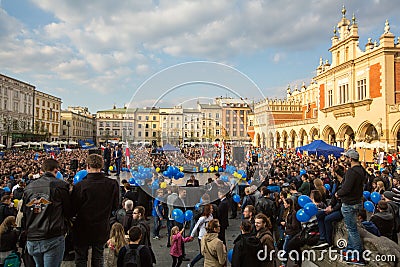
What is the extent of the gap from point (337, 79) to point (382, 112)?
772 centimetres

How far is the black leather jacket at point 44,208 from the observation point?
3.04m

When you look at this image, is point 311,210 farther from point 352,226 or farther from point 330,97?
point 330,97

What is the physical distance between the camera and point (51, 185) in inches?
122

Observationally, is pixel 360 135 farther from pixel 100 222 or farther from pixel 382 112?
pixel 100 222

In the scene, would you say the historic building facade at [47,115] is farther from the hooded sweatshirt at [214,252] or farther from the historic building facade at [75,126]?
the hooded sweatshirt at [214,252]

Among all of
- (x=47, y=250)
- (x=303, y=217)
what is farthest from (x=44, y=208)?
(x=303, y=217)

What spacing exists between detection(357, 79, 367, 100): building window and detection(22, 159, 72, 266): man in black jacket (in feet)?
96.6

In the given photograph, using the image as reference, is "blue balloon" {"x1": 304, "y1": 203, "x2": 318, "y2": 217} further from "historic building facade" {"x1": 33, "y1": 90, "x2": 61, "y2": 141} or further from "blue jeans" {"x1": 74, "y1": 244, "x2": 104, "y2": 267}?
"historic building facade" {"x1": 33, "y1": 90, "x2": 61, "y2": 141}

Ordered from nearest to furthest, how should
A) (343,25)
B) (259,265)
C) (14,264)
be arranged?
(259,265) → (14,264) → (343,25)

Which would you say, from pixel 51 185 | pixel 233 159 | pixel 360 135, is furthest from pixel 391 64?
pixel 51 185

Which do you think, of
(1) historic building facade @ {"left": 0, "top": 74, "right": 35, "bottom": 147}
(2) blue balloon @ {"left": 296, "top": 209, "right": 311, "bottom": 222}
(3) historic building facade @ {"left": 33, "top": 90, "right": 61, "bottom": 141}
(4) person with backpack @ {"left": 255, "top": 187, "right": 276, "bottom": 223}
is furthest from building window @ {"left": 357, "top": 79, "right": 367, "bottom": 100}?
(3) historic building facade @ {"left": 33, "top": 90, "right": 61, "bottom": 141}

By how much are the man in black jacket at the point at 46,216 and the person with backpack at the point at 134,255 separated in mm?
849

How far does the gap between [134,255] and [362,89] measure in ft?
96.8

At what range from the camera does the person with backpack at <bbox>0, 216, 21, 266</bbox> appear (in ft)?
16.0
